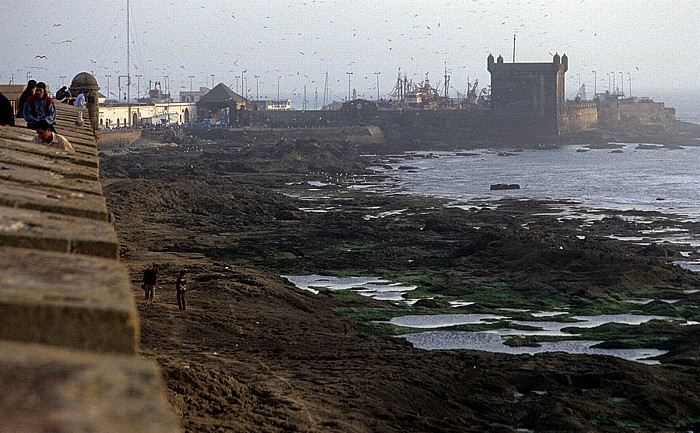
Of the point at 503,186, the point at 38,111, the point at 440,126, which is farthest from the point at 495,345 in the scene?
the point at 440,126

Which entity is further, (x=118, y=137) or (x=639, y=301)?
(x=118, y=137)

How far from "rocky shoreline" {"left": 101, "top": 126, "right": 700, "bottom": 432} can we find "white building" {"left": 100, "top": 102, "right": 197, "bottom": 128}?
56.2 m

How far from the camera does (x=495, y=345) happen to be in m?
19.3

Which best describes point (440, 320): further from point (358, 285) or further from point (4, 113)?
point (4, 113)

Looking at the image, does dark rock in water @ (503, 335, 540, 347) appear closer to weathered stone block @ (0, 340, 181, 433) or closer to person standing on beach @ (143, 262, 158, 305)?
person standing on beach @ (143, 262, 158, 305)

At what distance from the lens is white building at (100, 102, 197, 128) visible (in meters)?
101

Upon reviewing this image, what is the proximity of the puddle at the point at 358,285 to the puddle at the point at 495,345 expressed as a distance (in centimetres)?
479

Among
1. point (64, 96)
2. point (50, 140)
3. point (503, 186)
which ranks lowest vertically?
point (503, 186)

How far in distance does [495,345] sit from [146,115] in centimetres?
10427

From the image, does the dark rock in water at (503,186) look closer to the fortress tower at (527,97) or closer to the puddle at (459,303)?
the puddle at (459,303)

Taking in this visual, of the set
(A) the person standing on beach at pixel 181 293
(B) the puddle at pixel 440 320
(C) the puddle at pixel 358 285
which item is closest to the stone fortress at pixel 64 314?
(A) the person standing on beach at pixel 181 293

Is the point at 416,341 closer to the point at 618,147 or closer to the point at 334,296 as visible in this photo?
the point at 334,296

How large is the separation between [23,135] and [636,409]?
905cm

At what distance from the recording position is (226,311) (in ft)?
66.1
